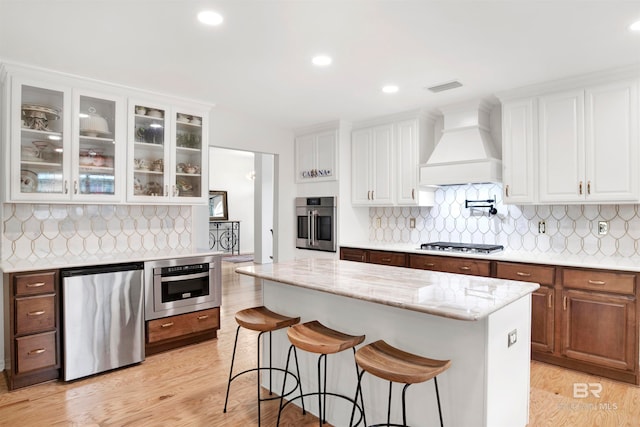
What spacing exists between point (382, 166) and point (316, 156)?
36.9 inches

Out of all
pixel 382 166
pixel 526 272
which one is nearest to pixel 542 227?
pixel 526 272

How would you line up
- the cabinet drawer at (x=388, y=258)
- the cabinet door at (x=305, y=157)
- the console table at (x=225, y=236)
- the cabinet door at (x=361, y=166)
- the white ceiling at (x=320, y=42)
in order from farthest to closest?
1. the console table at (x=225, y=236)
2. the cabinet door at (x=305, y=157)
3. the cabinet door at (x=361, y=166)
4. the cabinet drawer at (x=388, y=258)
5. the white ceiling at (x=320, y=42)

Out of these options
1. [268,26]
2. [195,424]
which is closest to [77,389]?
[195,424]

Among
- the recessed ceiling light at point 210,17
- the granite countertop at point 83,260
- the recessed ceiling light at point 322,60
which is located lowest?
the granite countertop at point 83,260

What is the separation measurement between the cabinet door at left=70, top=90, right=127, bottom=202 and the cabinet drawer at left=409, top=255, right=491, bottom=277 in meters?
3.00

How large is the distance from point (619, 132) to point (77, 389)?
4711 millimetres

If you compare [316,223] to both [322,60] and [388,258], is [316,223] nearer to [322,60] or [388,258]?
[388,258]

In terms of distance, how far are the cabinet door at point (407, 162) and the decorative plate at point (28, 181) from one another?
11.7 feet

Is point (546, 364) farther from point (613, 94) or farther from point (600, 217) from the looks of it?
point (613, 94)

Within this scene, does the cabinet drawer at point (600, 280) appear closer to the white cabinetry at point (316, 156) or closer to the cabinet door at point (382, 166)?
the cabinet door at point (382, 166)

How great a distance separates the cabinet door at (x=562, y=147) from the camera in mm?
3311

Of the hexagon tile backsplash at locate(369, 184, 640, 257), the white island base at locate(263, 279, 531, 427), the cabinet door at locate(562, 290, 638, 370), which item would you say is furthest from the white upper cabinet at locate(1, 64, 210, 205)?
the cabinet door at locate(562, 290, 638, 370)

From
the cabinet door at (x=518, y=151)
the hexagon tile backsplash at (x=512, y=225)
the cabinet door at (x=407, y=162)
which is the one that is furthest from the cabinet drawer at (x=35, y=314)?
the cabinet door at (x=518, y=151)

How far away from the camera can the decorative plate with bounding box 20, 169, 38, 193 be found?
307 cm
